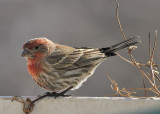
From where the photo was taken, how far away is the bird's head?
5.15 meters

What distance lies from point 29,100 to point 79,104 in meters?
0.47

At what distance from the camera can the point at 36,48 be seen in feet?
17.2

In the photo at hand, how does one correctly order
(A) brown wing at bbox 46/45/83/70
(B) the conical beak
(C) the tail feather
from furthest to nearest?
(A) brown wing at bbox 46/45/83/70
(B) the conical beak
(C) the tail feather

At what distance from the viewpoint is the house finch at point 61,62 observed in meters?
5.08

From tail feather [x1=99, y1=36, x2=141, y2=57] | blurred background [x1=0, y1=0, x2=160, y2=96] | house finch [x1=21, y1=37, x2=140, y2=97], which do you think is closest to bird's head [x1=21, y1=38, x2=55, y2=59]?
house finch [x1=21, y1=37, x2=140, y2=97]

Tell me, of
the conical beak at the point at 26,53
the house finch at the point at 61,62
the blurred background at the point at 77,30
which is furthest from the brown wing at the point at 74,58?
the blurred background at the point at 77,30

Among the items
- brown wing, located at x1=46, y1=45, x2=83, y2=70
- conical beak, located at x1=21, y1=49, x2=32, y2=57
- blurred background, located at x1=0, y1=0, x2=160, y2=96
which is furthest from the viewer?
blurred background, located at x1=0, y1=0, x2=160, y2=96

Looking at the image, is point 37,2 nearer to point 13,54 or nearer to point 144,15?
point 13,54

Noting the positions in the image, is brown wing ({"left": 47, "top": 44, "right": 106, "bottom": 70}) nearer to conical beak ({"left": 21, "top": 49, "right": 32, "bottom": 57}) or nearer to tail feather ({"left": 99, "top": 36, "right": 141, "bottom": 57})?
tail feather ({"left": 99, "top": 36, "right": 141, "bottom": 57})

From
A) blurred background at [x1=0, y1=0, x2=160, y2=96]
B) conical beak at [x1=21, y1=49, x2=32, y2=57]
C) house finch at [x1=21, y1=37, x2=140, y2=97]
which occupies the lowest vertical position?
blurred background at [x1=0, y1=0, x2=160, y2=96]

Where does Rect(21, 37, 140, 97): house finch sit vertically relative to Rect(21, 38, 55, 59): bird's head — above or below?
below

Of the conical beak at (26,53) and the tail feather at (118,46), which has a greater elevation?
the conical beak at (26,53)

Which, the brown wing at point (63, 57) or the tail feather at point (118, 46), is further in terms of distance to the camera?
the brown wing at point (63, 57)

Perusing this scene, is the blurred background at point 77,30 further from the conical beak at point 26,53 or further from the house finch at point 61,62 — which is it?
the conical beak at point 26,53
